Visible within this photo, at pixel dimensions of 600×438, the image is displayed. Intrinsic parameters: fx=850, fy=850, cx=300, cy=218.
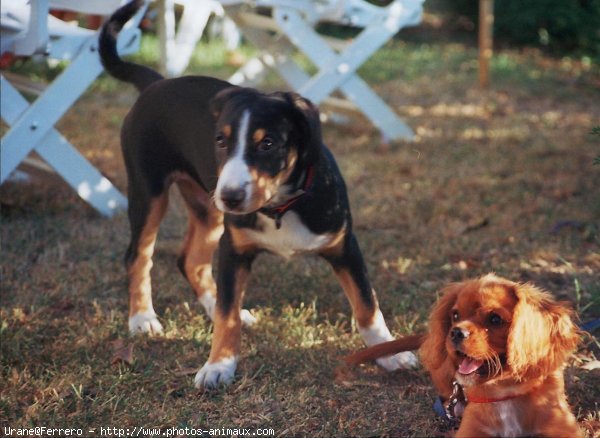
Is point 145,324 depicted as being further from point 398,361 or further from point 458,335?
point 458,335

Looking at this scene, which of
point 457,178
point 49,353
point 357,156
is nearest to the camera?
point 49,353

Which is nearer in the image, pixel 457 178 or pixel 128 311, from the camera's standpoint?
pixel 128 311

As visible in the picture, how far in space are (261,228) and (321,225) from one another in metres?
0.23

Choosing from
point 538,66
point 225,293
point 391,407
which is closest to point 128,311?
point 225,293

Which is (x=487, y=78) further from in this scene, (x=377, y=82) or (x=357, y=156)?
(x=357, y=156)

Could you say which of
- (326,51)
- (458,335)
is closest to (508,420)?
(458,335)

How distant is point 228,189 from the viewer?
2809mm

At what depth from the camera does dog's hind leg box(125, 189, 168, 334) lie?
368 cm

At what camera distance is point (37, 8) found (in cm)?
448

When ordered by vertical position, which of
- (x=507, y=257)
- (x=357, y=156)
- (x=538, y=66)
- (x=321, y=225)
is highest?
(x=321, y=225)

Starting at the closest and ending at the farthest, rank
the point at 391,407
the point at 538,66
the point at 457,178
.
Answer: the point at 391,407 < the point at 457,178 < the point at 538,66

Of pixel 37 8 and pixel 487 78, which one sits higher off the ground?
pixel 37 8

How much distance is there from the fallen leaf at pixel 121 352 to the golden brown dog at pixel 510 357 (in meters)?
1.42

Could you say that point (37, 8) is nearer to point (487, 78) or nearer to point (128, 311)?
point (128, 311)
